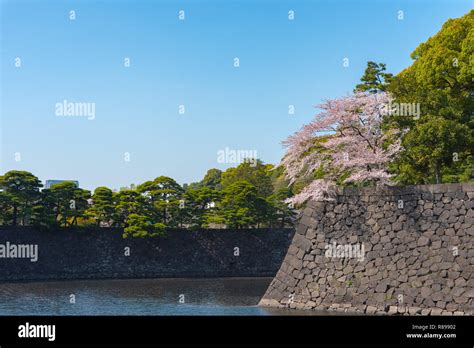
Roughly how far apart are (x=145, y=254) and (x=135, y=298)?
1545cm

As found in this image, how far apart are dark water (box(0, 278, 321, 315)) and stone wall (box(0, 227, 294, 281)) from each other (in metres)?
3.39

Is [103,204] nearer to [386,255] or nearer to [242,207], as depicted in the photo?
[242,207]

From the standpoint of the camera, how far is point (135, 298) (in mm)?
26406

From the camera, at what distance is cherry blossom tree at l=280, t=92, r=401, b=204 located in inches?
866

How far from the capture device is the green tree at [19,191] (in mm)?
39494

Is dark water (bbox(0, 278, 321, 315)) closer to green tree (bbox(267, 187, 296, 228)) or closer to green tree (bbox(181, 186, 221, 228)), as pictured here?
green tree (bbox(181, 186, 221, 228))

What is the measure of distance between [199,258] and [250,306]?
20.1 meters

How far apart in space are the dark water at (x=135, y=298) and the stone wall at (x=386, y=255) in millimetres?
1388
